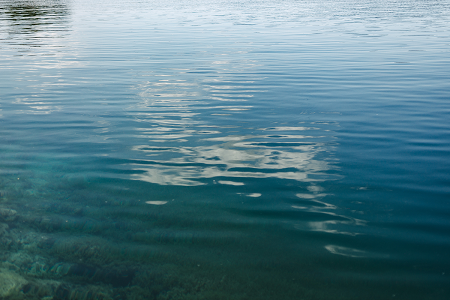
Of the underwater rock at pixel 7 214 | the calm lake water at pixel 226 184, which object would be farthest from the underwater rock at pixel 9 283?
the underwater rock at pixel 7 214

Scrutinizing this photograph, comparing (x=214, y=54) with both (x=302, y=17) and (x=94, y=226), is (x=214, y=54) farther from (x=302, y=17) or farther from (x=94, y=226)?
(x=302, y=17)

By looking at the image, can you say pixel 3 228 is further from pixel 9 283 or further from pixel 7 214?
pixel 9 283

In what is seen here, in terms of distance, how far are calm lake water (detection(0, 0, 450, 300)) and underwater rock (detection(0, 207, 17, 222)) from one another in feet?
0.10

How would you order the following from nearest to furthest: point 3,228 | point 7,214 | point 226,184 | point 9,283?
point 9,283 < point 3,228 < point 7,214 < point 226,184

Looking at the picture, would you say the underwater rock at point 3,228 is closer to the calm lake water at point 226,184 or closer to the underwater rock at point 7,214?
the calm lake water at point 226,184

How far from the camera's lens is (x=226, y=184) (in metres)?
7.22

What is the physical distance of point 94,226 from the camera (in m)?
5.81

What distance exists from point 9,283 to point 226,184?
3.67 meters

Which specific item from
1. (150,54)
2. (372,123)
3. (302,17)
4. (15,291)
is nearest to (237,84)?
(372,123)

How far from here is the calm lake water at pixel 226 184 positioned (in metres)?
4.81

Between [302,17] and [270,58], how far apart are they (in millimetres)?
24852

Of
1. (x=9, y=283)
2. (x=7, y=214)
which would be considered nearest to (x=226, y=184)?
(x=7, y=214)

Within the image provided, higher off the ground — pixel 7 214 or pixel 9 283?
pixel 7 214

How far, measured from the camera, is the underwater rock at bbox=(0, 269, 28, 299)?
459 cm
